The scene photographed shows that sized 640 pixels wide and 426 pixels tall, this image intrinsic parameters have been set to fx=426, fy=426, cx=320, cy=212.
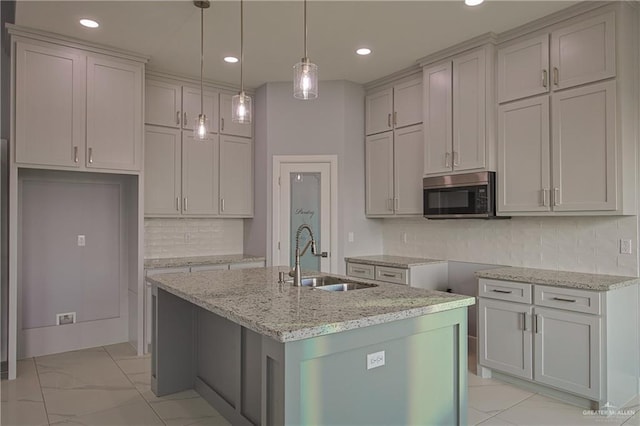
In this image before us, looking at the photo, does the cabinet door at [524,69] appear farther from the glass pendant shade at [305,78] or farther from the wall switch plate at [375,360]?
the wall switch plate at [375,360]

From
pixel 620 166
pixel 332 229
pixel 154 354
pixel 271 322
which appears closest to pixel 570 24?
pixel 620 166

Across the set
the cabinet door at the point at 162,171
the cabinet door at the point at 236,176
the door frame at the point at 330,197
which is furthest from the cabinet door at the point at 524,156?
the cabinet door at the point at 162,171

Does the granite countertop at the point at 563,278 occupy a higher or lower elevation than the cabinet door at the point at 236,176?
lower

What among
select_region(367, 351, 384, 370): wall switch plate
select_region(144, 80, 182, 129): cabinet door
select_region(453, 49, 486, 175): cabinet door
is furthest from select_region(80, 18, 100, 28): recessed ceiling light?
select_region(367, 351, 384, 370): wall switch plate

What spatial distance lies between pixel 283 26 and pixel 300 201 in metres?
1.96

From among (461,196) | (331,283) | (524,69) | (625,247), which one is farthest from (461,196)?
(331,283)

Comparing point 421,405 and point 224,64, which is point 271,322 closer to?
point 421,405

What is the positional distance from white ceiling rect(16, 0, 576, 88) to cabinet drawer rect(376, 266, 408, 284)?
2107mm

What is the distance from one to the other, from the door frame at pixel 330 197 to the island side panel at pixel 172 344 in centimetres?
174

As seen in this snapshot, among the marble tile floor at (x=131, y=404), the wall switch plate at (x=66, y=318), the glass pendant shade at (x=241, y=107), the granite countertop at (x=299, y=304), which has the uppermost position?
the glass pendant shade at (x=241, y=107)

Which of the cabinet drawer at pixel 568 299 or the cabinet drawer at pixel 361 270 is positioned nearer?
the cabinet drawer at pixel 568 299

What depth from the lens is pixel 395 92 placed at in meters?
4.73

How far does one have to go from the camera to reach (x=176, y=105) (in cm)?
470

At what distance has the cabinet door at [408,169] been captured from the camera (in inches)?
177
